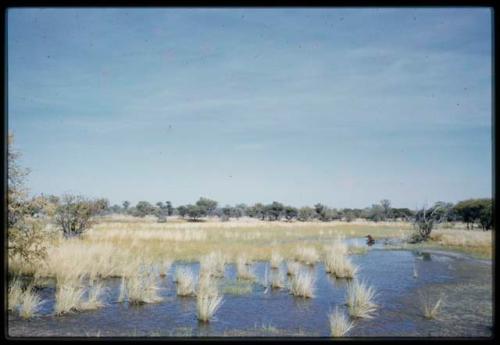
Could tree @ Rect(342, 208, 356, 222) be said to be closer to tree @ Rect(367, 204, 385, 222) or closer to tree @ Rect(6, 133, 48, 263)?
tree @ Rect(367, 204, 385, 222)

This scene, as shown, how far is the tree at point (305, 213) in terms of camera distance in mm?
74500

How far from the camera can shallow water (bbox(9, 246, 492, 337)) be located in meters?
7.76

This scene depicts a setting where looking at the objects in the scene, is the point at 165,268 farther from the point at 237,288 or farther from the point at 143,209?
the point at 143,209

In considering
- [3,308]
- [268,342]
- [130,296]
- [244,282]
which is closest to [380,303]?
[244,282]

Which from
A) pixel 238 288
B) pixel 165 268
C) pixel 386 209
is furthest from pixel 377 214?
pixel 238 288

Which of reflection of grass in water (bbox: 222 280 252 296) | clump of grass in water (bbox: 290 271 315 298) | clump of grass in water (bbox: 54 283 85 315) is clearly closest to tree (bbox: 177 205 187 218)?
reflection of grass in water (bbox: 222 280 252 296)

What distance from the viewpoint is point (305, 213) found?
76.4 meters

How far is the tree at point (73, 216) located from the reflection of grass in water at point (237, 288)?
38.1 ft

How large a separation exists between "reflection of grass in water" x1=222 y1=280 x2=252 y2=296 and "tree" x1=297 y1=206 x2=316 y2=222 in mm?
61841

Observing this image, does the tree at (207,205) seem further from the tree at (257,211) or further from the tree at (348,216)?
the tree at (348,216)

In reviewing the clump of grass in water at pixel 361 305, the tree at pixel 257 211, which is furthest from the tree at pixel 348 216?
the clump of grass in water at pixel 361 305

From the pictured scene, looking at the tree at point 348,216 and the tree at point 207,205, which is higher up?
the tree at point 207,205
